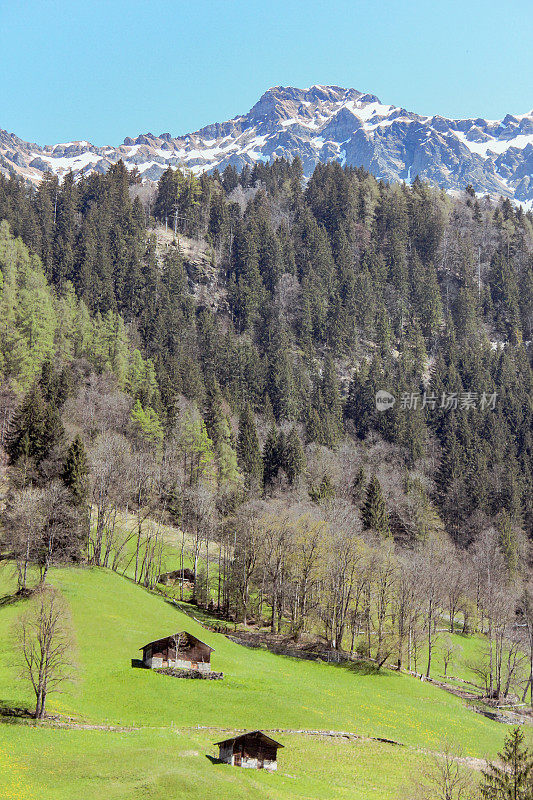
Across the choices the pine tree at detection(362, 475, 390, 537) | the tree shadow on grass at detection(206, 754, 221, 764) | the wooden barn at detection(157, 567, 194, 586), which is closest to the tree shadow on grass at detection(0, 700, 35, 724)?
the tree shadow on grass at detection(206, 754, 221, 764)

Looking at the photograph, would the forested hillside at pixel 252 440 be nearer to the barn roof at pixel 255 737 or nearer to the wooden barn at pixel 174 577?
the wooden barn at pixel 174 577

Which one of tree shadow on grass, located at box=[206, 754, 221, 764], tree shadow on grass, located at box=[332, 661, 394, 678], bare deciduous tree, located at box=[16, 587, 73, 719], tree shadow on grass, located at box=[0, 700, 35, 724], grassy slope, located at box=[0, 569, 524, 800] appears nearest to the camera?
grassy slope, located at box=[0, 569, 524, 800]

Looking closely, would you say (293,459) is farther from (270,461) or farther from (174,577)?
(174,577)

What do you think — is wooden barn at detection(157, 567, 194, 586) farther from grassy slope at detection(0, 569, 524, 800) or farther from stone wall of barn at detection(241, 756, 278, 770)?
stone wall of barn at detection(241, 756, 278, 770)

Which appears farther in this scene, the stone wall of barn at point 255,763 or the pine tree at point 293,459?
the pine tree at point 293,459

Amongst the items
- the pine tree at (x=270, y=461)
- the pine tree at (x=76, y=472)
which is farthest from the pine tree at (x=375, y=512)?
the pine tree at (x=76, y=472)

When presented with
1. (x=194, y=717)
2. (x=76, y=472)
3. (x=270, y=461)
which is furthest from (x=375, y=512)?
(x=194, y=717)

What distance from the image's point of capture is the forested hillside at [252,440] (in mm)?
81312

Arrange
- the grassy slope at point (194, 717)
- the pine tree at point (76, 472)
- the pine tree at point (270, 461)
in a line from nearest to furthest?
the grassy slope at point (194, 717)
the pine tree at point (76, 472)
the pine tree at point (270, 461)

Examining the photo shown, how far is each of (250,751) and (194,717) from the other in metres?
8.27

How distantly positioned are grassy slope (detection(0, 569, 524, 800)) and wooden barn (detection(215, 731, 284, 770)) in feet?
3.64

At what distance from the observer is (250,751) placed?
141 feet

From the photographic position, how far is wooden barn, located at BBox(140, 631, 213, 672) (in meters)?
59.4

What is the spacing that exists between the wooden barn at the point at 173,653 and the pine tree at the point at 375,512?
185 feet
